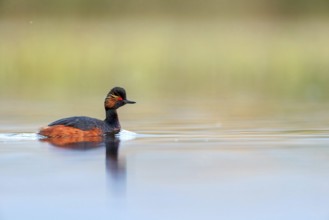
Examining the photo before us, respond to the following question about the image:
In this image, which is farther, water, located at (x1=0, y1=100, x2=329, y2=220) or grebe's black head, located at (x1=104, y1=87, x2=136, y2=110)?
grebe's black head, located at (x1=104, y1=87, x2=136, y2=110)

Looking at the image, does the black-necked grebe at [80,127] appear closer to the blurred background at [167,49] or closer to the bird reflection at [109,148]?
the bird reflection at [109,148]

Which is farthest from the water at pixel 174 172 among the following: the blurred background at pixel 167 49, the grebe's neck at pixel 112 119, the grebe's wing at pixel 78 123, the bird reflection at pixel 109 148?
the blurred background at pixel 167 49

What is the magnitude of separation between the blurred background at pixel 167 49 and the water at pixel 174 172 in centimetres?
613

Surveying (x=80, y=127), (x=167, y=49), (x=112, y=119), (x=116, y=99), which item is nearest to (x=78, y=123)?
(x=80, y=127)

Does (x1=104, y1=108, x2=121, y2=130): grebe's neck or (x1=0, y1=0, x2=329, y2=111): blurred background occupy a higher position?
(x1=0, y1=0, x2=329, y2=111): blurred background

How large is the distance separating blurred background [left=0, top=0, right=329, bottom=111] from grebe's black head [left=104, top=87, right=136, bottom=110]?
5.35 meters

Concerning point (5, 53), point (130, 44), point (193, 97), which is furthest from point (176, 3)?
point (193, 97)

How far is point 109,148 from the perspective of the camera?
13.1 m

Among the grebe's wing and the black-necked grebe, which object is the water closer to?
the black-necked grebe

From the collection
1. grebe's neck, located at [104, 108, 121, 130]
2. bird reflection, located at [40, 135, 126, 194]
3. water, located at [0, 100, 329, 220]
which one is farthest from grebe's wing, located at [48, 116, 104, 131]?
grebe's neck, located at [104, 108, 121, 130]

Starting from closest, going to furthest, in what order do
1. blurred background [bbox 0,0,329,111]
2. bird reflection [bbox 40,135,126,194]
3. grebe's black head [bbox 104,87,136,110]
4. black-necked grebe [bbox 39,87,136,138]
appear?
bird reflection [bbox 40,135,126,194] → black-necked grebe [bbox 39,87,136,138] → grebe's black head [bbox 104,87,136,110] → blurred background [bbox 0,0,329,111]

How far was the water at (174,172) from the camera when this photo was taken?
888 cm

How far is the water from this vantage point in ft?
29.1

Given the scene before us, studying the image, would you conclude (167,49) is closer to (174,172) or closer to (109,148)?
(109,148)
